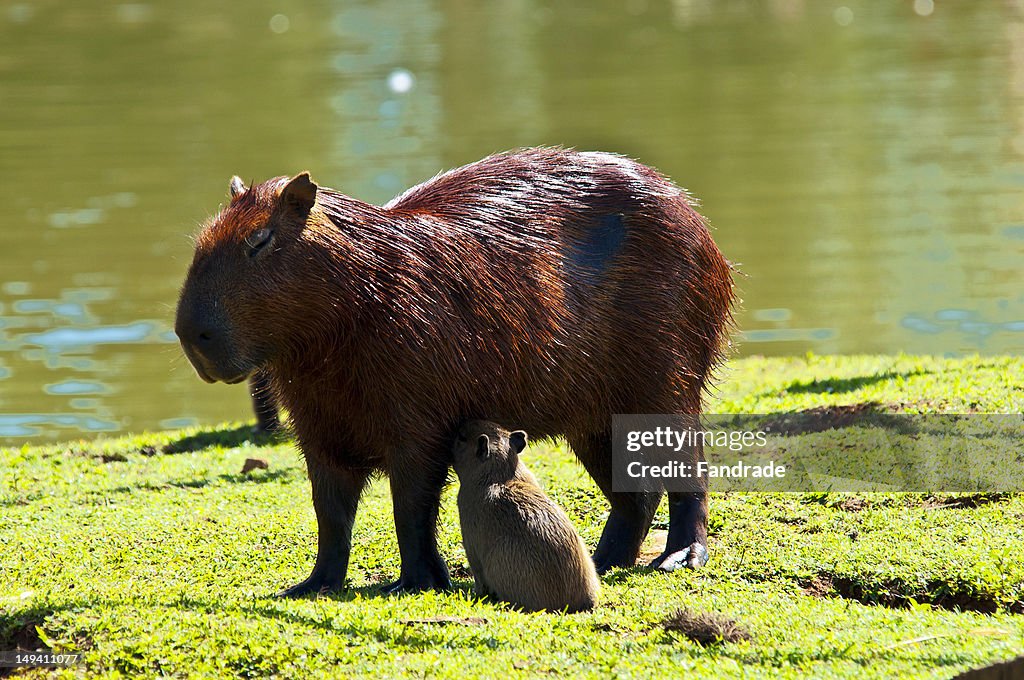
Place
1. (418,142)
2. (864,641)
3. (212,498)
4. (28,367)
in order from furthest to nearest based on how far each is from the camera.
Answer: (418,142) → (28,367) → (212,498) → (864,641)

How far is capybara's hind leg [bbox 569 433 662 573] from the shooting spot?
20.5ft

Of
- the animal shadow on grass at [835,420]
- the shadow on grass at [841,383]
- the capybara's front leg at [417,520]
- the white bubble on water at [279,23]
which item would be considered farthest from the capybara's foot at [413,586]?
the white bubble on water at [279,23]

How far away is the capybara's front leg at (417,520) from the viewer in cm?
548

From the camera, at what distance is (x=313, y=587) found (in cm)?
573

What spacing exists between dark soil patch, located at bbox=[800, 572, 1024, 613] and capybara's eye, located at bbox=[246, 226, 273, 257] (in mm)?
2620

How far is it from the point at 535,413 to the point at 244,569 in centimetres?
152

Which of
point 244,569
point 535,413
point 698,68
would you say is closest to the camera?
point 535,413

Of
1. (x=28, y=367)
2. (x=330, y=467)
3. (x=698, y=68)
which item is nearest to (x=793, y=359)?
(x=330, y=467)

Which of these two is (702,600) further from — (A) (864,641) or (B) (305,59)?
(B) (305,59)

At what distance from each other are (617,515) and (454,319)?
1.36 metres

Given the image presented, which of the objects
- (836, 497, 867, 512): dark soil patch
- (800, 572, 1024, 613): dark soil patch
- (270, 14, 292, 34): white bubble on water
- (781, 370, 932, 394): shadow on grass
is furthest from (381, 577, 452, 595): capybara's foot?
(270, 14, 292, 34): white bubble on water

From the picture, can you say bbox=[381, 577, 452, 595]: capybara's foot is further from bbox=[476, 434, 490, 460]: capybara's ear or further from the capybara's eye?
the capybara's eye

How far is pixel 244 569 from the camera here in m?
6.26

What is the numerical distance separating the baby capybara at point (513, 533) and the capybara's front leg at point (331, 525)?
1.71ft
